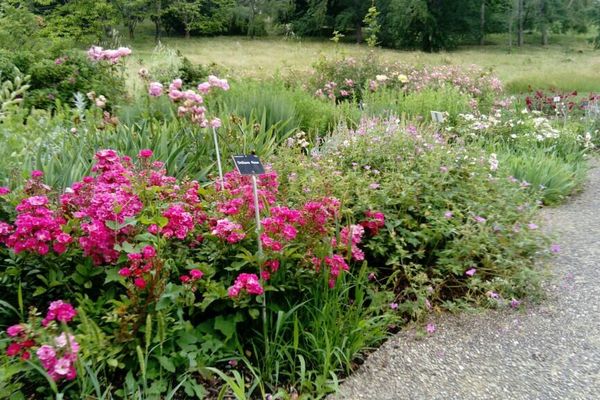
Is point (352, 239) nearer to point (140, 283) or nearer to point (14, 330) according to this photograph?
point (140, 283)

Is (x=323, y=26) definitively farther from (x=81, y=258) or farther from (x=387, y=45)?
(x=81, y=258)

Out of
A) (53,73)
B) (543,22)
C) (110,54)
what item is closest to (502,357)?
(110,54)

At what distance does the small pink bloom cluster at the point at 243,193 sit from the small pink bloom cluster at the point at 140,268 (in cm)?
46

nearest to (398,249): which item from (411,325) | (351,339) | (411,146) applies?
(411,325)

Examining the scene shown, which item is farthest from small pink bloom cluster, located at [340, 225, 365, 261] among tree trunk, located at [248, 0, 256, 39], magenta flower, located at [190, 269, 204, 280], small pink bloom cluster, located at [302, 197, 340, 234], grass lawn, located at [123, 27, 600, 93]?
tree trunk, located at [248, 0, 256, 39]

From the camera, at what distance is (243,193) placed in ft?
8.09

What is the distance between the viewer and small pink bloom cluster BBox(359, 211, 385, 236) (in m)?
2.70

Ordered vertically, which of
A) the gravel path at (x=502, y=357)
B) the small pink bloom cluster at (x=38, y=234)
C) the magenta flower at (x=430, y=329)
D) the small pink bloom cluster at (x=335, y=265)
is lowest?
the gravel path at (x=502, y=357)

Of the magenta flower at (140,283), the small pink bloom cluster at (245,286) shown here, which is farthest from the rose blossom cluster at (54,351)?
the small pink bloom cluster at (245,286)

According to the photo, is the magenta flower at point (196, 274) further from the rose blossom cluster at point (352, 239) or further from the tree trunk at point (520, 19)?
the tree trunk at point (520, 19)

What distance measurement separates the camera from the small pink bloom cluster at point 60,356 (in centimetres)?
156

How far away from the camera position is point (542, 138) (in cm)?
618

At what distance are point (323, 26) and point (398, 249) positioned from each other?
35.9 m

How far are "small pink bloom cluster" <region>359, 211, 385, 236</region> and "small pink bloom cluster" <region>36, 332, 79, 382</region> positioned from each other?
5.33 ft
